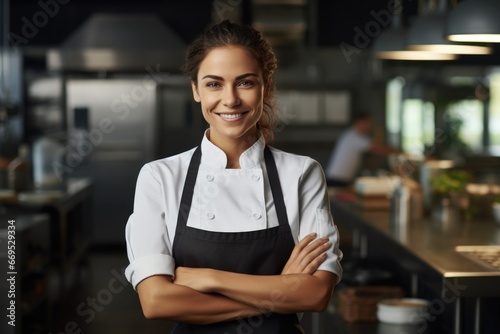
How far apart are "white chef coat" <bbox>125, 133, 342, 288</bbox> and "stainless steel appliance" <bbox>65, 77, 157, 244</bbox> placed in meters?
8.09

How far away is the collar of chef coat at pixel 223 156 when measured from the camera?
2.30 m

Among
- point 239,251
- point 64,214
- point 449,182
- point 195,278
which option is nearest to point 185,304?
point 195,278

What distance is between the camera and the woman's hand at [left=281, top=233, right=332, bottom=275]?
87.7 inches

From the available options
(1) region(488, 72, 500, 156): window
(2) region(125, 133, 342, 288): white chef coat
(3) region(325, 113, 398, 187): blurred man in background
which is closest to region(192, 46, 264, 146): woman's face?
(2) region(125, 133, 342, 288): white chef coat

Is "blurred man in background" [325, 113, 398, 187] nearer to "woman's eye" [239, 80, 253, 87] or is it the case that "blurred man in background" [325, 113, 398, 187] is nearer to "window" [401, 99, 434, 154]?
"window" [401, 99, 434, 154]

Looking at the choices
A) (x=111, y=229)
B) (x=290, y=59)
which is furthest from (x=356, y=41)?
(x=111, y=229)

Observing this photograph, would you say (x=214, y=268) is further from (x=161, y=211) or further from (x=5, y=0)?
(x=5, y=0)

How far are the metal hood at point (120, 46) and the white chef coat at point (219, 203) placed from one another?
6.81 m

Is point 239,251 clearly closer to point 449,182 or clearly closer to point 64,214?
point 449,182

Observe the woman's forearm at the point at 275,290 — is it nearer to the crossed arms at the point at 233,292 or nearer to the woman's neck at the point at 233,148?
the crossed arms at the point at 233,292

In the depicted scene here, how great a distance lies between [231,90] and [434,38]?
2833 millimetres

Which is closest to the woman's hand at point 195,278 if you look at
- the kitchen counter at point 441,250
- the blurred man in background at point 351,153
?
the kitchen counter at point 441,250

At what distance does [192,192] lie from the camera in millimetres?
2273

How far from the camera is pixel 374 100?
11930mm
